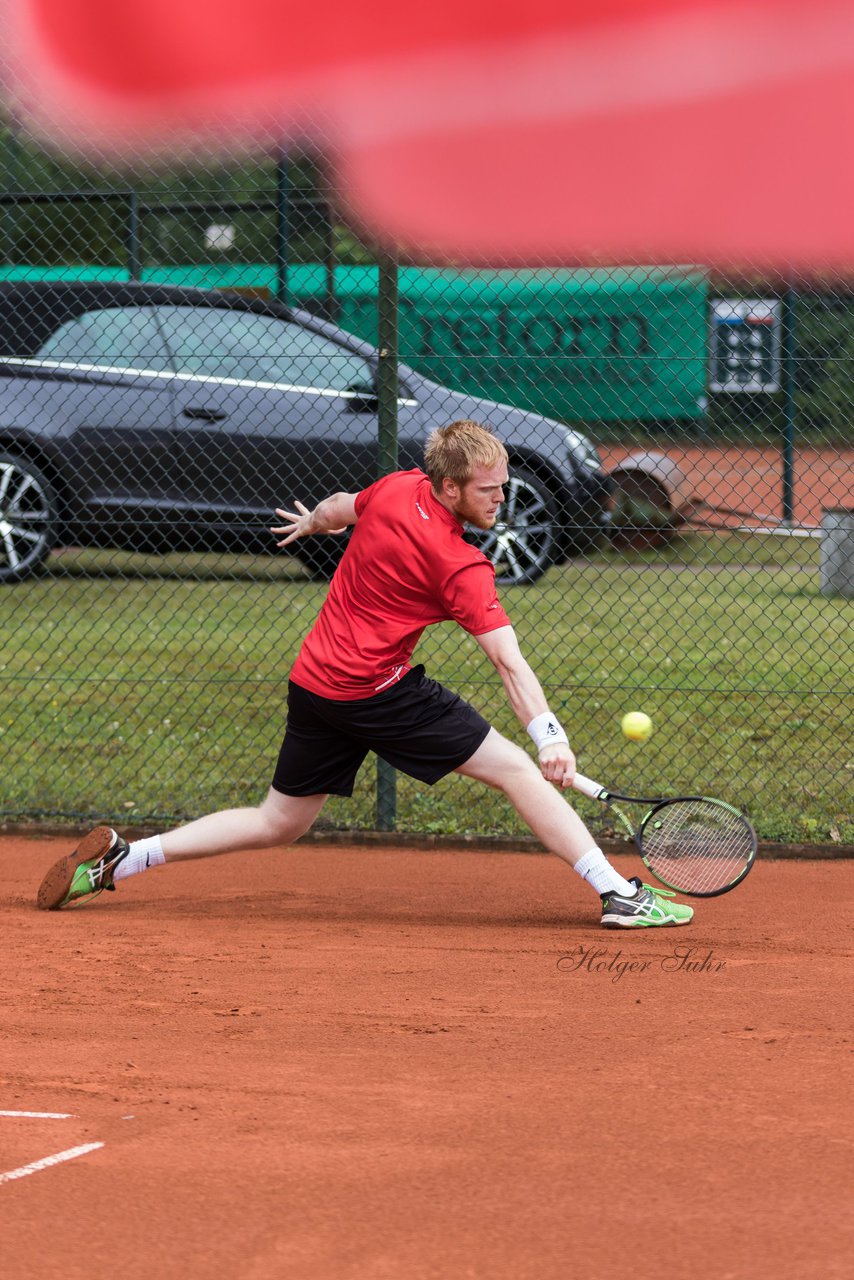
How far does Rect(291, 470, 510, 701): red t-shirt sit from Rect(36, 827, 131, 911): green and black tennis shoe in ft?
2.77

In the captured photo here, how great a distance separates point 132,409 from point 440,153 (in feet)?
38.6

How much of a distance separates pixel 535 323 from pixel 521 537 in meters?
2.55

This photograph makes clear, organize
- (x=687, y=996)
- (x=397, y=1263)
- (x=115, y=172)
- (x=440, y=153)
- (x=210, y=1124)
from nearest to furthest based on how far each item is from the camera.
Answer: (x=397, y=1263)
(x=210, y=1124)
(x=687, y=996)
(x=115, y=172)
(x=440, y=153)

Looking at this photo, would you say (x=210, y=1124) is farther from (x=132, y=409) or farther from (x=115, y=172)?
(x=115, y=172)

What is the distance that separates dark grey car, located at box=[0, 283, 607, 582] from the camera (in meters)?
8.70

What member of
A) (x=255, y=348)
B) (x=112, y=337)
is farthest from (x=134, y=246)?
(x=255, y=348)

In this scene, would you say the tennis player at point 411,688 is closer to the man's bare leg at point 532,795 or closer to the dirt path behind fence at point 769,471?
the man's bare leg at point 532,795

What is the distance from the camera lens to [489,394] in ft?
39.1

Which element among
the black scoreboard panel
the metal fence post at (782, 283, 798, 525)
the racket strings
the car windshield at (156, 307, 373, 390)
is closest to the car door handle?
the car windshield at (156, 307, 373, 390)

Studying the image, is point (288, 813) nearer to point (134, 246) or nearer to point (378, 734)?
point (378, 734)

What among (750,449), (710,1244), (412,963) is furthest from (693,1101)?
(750,449)

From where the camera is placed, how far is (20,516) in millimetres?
8766

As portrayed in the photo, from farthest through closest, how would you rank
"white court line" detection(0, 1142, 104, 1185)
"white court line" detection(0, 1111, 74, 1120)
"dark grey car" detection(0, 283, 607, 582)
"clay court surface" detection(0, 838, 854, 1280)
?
1. "dark grey car" detection(0, 283, 607, 582)
2. "white court line" detection(0, 1111, 74, 1120)
3. "white court line" detection(0, 1142, 104, 1185)
4. "clay court surface" detection(0, 838, 854, 1280)

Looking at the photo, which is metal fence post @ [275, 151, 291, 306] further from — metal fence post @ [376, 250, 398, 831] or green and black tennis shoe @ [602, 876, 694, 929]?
green and black tennis shoe @ [602, 876, 694, 929]
